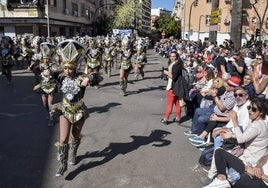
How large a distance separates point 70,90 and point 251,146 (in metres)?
2.78

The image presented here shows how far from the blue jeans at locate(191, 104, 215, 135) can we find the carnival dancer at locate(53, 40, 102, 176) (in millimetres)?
2675

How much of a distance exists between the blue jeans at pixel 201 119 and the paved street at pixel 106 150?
36 centimetres

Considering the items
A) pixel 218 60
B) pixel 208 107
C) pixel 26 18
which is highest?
pixel 26 18

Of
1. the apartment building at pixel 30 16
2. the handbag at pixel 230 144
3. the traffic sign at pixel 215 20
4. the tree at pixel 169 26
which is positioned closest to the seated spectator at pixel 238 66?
the handbag at pixel 230 144

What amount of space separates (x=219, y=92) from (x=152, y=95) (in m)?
5.74

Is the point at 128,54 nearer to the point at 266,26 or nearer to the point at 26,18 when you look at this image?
the point at 26,18

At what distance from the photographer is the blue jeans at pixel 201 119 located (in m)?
6.84

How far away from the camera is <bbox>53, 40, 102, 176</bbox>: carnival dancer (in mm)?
5102

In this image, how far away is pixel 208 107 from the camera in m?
7.26

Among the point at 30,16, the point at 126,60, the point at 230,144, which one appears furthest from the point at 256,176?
the point at 30,16

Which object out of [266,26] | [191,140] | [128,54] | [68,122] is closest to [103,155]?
[68,122]

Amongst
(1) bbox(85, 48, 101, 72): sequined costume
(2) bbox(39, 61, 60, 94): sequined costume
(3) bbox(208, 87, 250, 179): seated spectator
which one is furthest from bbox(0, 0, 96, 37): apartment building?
(3) bbox(208, 87, 250, 179): seated spectator

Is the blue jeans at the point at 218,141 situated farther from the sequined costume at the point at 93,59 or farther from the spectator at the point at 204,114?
the sequined costume at the point at 93,59

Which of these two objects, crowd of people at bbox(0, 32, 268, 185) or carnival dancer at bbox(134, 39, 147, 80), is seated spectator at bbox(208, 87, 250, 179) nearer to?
crowd of people at bbox(0, 32, 268, 185)
